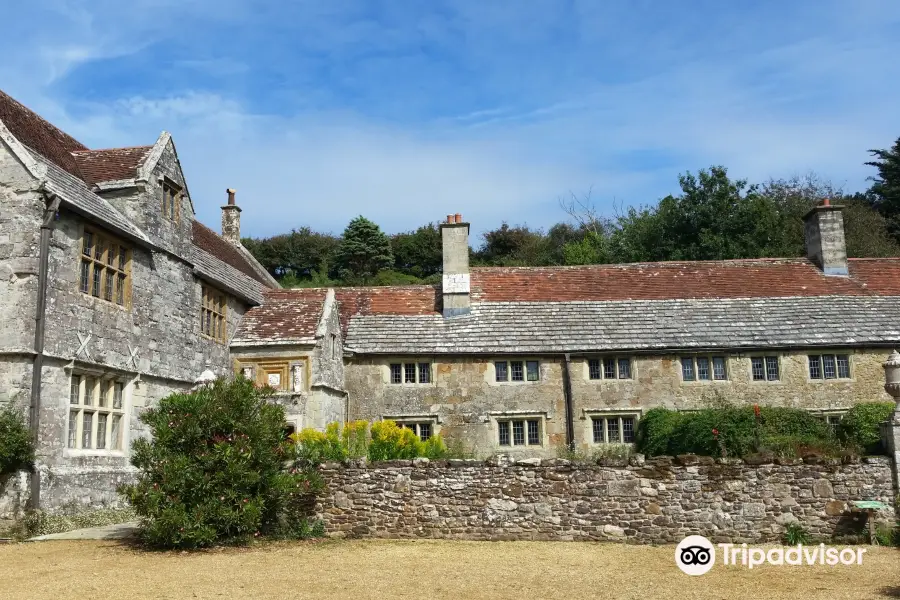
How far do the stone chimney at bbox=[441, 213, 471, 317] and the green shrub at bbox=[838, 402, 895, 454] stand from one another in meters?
10.7

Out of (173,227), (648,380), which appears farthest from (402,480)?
(648,380)

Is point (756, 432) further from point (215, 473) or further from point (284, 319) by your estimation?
point (284, 319)

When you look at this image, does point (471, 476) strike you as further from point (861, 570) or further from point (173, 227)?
point (173, 227)

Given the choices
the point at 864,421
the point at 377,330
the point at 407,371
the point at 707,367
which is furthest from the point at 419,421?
the point at 864,421

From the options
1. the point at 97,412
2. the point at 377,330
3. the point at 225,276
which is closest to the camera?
the point at 97,412

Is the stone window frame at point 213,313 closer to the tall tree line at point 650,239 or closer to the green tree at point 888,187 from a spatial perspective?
the tall tree line at point 650,239

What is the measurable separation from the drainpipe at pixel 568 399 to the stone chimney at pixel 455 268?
359cm

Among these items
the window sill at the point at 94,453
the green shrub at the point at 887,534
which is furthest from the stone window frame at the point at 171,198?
the green shrub at the point at 887,534

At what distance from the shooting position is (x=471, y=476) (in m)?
12.9

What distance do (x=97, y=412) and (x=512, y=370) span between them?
36.5ft

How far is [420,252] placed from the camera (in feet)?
195

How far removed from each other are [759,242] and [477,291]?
686 inches

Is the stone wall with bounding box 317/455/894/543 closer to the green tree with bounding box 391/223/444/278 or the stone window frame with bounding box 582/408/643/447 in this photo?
the stone window frame with bounding box 582/408/643/447

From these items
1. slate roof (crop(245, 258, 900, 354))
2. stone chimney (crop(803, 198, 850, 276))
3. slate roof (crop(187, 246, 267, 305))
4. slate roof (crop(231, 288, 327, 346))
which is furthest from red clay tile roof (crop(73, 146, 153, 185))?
stone chimney (crop(803, 198, 850, 276))
